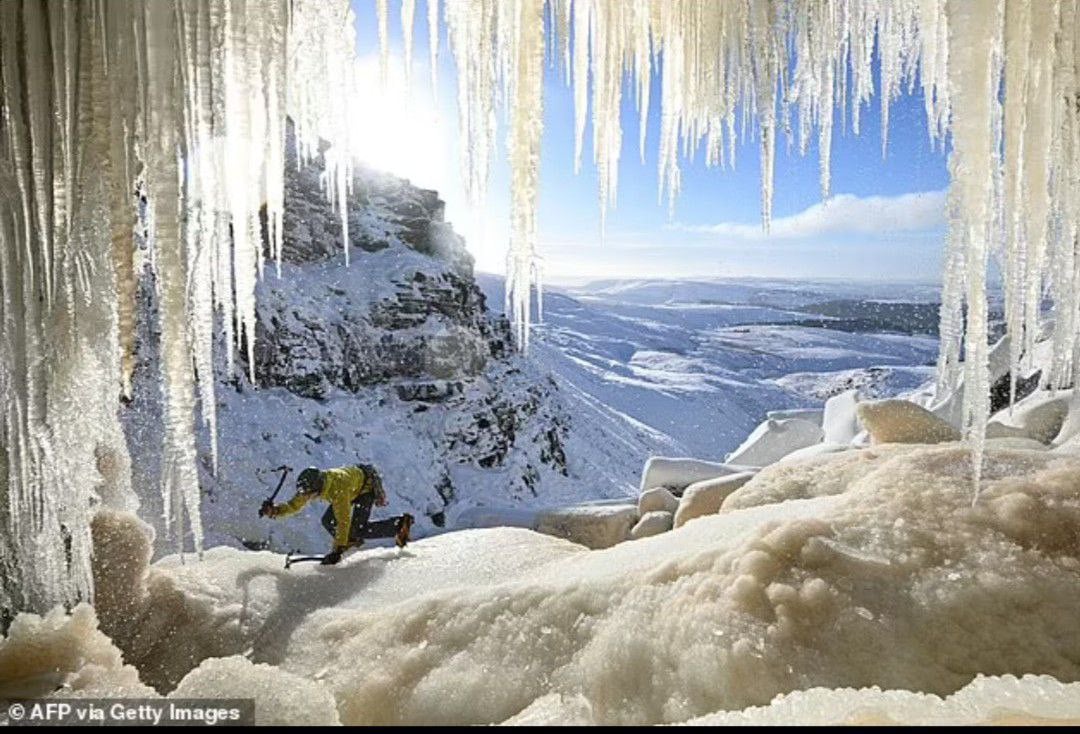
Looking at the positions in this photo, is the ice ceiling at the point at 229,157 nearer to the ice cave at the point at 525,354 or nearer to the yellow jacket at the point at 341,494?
the ice cave at the point at 525,354

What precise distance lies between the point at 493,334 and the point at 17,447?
2540 cm

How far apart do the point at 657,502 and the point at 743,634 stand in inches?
212

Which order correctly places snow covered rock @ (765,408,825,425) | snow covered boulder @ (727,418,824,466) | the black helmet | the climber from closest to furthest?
the climber
the black helmet
snow covered boulder @ (727,418,824,466)
snow covered rock @ (765,408,825,425)

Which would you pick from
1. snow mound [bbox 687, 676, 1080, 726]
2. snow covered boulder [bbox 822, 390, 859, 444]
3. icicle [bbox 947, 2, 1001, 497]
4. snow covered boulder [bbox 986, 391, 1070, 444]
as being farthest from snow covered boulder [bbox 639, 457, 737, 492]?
snow mound [bbox 687, 676, 1080, 726]

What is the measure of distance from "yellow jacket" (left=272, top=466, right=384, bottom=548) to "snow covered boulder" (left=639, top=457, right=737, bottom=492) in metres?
3.91

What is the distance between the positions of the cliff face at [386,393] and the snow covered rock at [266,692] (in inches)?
528

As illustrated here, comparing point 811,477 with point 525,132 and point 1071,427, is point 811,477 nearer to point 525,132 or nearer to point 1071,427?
point 525,132

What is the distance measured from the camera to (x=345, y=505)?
680cm

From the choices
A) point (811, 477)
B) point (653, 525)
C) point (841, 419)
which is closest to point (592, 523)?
point (653, 525)

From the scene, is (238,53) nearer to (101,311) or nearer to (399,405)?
(101,311)

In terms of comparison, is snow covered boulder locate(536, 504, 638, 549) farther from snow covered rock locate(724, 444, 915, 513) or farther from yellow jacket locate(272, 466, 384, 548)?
snow covered rock locate(724, 444, 915, 513)

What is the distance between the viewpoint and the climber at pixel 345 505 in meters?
6.22

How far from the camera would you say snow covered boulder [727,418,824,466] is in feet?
31.9

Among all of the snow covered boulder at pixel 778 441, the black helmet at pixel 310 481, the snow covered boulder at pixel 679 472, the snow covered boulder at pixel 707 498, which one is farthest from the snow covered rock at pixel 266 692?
the snow covered boulder at pixel 778 441
